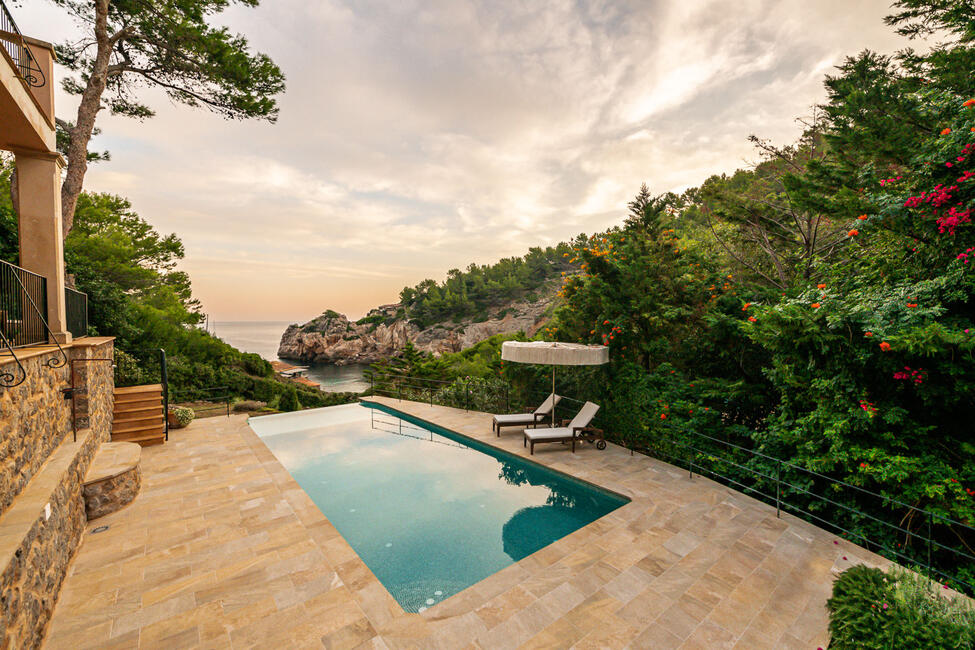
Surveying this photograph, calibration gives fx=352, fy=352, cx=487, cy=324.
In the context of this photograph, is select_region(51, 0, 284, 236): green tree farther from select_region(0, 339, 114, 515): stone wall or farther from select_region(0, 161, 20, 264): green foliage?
Result: select_region(0, 339, 114, 515): stone wall

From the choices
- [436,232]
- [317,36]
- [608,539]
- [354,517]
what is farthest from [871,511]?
[436,232]

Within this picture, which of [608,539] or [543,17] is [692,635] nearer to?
[608,539]

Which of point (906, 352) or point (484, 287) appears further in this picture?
point (484, 287)

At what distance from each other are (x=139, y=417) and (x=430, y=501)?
679 cm

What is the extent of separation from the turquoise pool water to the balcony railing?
4.05 meters

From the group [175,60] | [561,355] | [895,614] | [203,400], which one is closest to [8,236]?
[175,60]

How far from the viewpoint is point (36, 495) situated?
311 cm

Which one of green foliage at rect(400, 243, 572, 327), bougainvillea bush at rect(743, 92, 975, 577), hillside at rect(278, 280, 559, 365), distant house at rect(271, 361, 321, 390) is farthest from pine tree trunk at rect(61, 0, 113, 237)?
green foliage at rect(400, 243, 572, 327)

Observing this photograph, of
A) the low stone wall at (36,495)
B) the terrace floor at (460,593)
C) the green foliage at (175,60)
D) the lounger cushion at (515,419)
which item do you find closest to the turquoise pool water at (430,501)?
the terrace floor at (460,593)

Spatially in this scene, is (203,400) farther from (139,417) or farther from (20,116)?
(20,116)

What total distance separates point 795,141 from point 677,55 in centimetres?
475

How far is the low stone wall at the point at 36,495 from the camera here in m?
2.43

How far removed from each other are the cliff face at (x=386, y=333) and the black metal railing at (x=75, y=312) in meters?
29.4

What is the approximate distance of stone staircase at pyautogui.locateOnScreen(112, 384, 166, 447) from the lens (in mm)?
7223
